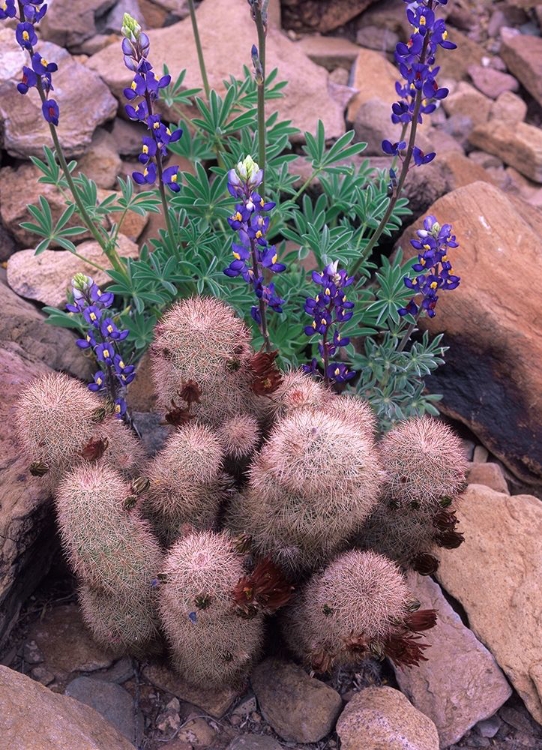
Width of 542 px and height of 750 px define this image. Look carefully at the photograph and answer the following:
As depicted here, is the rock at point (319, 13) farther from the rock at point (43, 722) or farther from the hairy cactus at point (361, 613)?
the rock at point (43, 722)

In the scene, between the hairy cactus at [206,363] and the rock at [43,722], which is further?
the hairy cactus at [206,363]

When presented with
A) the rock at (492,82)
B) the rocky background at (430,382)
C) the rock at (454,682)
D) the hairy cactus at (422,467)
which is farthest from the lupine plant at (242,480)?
the rock at (492,82)

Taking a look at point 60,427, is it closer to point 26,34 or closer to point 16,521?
point 16,521

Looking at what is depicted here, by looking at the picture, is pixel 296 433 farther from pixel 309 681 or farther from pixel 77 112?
pixel 77 112

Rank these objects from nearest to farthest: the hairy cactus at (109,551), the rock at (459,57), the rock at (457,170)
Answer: the hairy cactus at (109,551), the rock at (457,170), the rock at (459,57)

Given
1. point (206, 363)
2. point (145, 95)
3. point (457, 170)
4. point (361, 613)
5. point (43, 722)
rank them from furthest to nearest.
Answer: point (457, 170) → point (145, 95) → point (206, 363) → point (361, 613) → point (43, 722)

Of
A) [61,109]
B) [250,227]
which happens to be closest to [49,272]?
[61,109]
